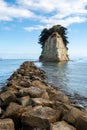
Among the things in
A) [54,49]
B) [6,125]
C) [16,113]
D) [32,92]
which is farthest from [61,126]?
[54,49]

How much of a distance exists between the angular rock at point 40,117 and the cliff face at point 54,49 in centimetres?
7827

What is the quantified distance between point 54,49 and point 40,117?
8208 cm

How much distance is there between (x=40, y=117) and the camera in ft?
30.2

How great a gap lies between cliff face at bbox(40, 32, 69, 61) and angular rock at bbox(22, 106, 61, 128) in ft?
257

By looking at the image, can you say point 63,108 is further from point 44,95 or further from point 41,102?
point 44,95

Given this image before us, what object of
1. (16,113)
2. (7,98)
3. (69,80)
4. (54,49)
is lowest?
(69,80)

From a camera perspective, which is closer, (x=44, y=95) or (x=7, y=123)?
(x=7, y=123)

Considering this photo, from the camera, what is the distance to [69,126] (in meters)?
8.94

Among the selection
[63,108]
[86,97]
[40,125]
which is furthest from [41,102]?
[86,97]

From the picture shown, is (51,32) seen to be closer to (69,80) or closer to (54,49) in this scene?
(54,49)

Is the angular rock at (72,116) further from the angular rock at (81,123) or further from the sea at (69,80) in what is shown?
the sea at (69,80)

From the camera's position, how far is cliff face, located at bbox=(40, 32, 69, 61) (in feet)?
293

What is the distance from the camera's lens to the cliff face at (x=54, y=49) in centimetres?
8919

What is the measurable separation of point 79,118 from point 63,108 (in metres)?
1.15
